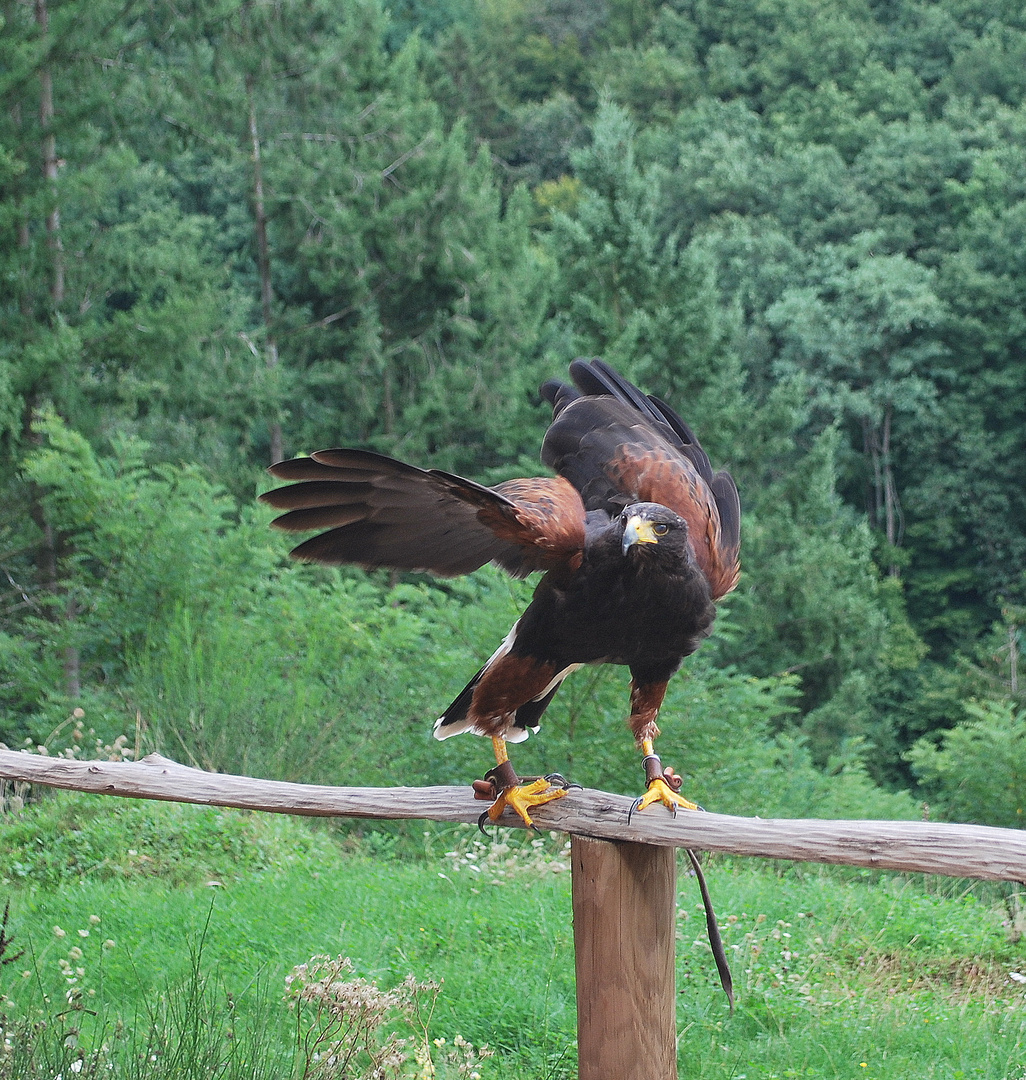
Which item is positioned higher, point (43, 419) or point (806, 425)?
point (806, 425)

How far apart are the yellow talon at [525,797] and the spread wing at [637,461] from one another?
0.62 metres

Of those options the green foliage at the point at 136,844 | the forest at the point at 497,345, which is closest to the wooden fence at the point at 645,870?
the green foliage at the point at 136,844

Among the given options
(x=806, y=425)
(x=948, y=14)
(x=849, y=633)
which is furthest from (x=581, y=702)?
(x=948, y=14)

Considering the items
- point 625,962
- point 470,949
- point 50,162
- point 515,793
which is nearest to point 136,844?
point 470,949

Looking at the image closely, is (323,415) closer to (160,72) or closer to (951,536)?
(160,72)

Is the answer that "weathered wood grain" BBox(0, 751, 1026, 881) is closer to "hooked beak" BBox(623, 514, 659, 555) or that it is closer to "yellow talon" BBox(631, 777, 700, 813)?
"yellow talon" BBox(631, 777, 700, 813)

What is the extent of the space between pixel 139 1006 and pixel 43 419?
6.96 metres

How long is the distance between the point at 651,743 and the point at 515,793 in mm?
425

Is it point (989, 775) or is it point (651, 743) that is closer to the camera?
point (651, 743)

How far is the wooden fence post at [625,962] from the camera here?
2.13m

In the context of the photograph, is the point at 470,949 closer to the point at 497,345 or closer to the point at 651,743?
the point at 651,743

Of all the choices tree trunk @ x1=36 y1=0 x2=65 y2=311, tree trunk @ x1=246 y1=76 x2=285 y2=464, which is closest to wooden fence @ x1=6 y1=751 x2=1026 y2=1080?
tree trunk @ x1=36 y1=0 x2=65 y2=311

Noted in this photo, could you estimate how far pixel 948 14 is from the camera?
27594 millimetres

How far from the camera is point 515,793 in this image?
2424 millimetres
